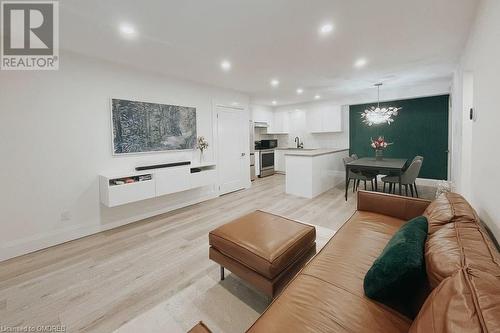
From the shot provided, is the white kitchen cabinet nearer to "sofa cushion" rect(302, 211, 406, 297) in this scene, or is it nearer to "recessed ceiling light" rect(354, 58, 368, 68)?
"recessed ceiling light" rect(354, 58, 368, 68)

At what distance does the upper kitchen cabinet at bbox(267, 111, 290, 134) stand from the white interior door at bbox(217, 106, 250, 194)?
2.74 meters

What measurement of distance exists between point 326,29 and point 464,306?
2.62 metres

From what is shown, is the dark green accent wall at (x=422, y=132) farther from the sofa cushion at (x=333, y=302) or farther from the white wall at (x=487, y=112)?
the sofa cushion at (x=333, y=302)

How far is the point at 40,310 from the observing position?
176 centimetres

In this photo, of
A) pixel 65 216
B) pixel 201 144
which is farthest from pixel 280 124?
pixel 65 216

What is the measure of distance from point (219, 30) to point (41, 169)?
279cm

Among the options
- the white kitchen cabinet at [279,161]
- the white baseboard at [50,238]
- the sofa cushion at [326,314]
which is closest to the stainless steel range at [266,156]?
the white kitchen cabinet at [279,161]

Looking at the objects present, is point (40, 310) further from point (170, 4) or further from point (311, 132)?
point (311, 132)

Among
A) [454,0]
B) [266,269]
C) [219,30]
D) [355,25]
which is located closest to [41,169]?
[219,30]

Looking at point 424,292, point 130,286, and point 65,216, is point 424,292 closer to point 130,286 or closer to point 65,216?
point 130,286

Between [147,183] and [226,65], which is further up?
[226,65]

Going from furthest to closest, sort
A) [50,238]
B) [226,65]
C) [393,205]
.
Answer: [226,65] → [50,238] → [393,205]

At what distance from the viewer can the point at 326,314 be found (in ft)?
3.49

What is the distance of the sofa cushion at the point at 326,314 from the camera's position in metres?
0.99
